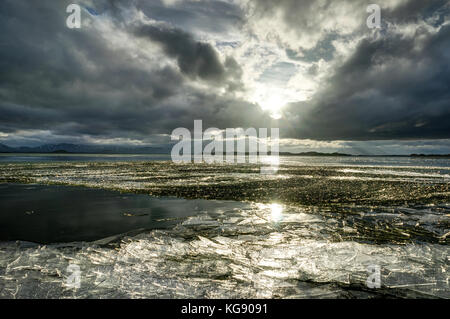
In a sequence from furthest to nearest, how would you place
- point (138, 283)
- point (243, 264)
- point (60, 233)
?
point (60, 233) < point (243, 264) < point (138, 283)

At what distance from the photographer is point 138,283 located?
227 inches

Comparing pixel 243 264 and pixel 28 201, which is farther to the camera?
pixel 28 201

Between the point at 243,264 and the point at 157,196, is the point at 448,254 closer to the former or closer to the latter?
the point at 243,264

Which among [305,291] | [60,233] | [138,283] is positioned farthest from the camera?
[60,233]

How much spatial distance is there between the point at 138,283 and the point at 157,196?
12163 millimetres

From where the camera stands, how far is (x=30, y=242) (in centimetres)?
828

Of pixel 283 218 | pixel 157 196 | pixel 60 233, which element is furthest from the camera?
pixel 157 196
